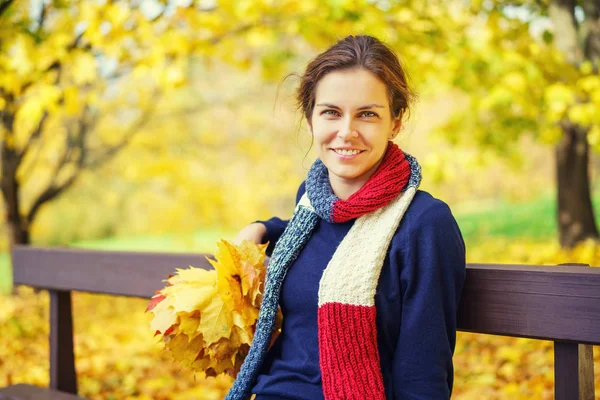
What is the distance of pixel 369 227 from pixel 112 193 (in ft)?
40.0

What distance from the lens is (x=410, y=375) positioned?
5.20 feet

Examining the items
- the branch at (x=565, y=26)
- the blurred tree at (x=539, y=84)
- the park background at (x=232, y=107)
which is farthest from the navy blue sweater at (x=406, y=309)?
the branch at (x=565, y=26)

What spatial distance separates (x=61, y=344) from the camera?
10.0 feet

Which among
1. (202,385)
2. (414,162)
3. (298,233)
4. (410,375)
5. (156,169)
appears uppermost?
(156,169)

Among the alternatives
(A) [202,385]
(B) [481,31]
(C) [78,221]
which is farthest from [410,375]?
(C) [78,221]

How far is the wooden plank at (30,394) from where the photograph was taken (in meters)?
2.59

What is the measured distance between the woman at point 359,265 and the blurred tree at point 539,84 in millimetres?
2719

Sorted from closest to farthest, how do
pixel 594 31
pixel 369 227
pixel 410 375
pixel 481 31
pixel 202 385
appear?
pixel 410 375
pixel 369 227
pixel 202 385
pixel 481 31
pixel 594 31

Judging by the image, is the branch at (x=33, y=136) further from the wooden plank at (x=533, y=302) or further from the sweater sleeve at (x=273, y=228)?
the wooden plank at (x=533, y=302)

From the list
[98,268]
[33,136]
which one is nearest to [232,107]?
[33,136]

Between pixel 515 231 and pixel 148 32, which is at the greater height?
pixel 148 32

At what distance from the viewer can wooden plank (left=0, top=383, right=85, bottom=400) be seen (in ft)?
8.50

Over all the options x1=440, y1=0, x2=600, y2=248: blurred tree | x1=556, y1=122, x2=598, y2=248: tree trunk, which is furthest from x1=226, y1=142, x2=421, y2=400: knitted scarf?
x1=556, y1=122, x2=598, y2=248: tree trunk

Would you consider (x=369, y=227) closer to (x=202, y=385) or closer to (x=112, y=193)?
(x=202, y=385)
